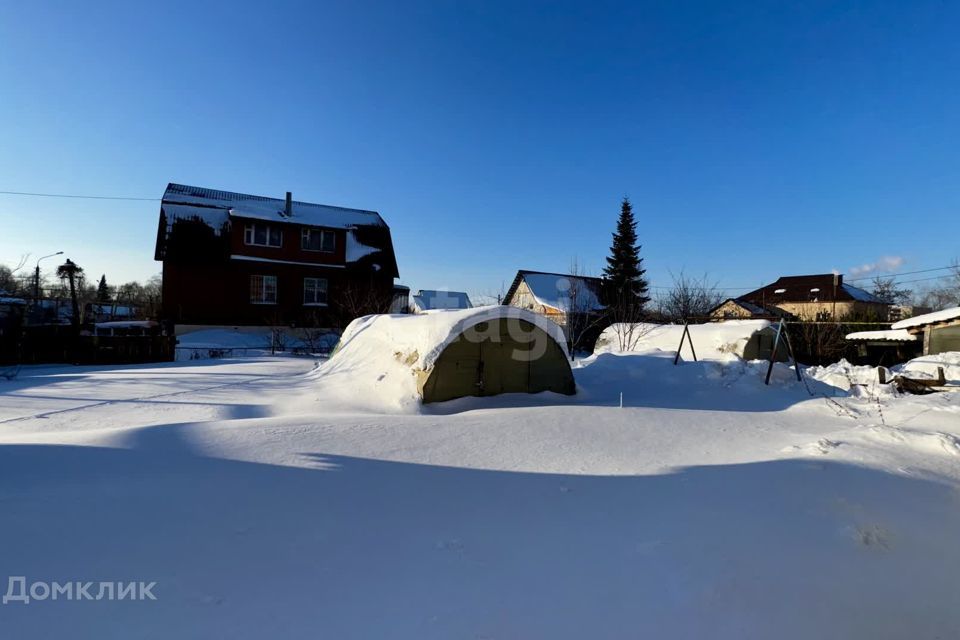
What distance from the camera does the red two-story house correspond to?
2394 cm

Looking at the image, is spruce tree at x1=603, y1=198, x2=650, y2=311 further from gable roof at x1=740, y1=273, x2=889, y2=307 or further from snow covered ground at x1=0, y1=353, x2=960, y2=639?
snow covered ground at x1=0, y1=353, x2=960, y2=639

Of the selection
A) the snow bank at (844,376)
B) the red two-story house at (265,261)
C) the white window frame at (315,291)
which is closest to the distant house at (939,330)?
the snow bank at (844,376)

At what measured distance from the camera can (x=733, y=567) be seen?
2.99 meters

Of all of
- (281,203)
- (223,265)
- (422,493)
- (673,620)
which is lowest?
(673,620)

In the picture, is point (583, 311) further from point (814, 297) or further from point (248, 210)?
point (814, 297)

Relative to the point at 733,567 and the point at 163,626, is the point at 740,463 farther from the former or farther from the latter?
the point at 163,626

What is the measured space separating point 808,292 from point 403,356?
50.6 m

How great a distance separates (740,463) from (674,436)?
1.14m

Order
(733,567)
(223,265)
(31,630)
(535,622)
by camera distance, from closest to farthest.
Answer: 1. (31,630)
2. (535,622)
3. (733,567)
4. (223,265)

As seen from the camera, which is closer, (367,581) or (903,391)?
(367,581)

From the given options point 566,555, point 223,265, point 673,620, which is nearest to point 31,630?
point 566,555

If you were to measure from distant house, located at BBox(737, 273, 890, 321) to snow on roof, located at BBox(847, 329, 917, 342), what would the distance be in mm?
20376

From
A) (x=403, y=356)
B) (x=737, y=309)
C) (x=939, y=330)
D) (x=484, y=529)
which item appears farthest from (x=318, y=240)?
(x=737, y=309)

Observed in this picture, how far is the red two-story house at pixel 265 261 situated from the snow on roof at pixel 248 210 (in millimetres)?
54
